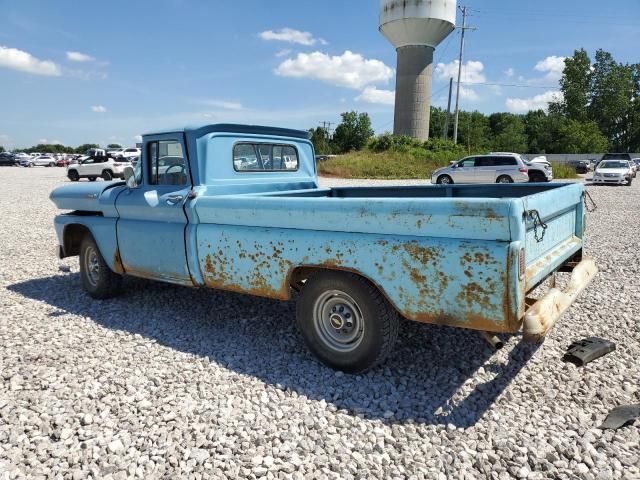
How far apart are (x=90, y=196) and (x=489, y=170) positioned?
1945 centimetres

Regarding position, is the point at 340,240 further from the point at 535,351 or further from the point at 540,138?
the point at 540,138

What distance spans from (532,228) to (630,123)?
8327 cm

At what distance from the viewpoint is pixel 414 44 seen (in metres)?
43.1

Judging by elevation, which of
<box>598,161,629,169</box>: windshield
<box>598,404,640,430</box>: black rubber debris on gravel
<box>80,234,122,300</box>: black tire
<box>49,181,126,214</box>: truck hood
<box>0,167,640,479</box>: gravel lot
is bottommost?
<box>0,167,640,479</box>: gravel lot

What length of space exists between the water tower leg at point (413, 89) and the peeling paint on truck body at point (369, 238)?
41.1 m

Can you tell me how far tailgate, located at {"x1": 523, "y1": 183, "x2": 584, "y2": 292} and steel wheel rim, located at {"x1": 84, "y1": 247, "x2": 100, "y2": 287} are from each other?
4697mm

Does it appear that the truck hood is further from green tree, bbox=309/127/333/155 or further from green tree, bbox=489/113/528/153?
green tree, bbox=489/113/528/153

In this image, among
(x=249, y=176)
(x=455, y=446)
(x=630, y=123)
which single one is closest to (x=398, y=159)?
(x=249, y=176)

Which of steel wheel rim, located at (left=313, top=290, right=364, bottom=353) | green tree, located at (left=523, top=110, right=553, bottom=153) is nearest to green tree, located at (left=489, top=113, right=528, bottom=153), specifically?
green tree, located at (left=523, top=110, right=553, bottom=153)

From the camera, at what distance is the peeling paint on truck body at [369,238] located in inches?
110

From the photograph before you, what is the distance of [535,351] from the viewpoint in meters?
3.93

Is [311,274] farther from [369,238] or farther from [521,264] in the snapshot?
[521,264]

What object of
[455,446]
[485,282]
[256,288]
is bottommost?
[455,446]

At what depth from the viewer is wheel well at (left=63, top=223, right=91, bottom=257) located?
19.0 ft
